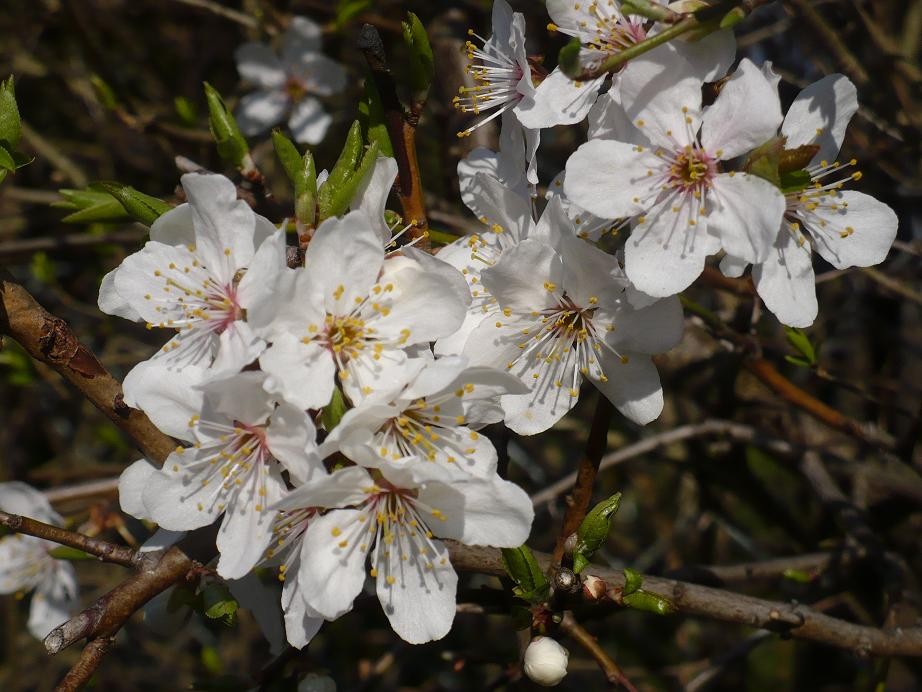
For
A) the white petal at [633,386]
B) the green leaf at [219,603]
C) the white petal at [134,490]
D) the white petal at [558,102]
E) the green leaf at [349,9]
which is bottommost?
the green leaf at [219,603]

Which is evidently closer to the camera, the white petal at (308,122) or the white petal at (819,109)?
the white petal at (819,109)

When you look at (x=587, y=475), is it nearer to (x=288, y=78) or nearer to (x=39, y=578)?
(x=39, y=578)

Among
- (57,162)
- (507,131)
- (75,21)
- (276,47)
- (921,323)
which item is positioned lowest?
(921,323)

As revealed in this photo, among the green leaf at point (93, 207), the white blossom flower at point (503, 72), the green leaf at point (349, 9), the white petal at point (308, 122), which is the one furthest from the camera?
the white petal at point (308, 122)

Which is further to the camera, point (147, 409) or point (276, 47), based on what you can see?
point (276, 47)

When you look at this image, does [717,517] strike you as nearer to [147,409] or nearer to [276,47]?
[147,409]

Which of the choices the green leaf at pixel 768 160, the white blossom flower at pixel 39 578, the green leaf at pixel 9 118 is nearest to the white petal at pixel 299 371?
the green leaf at pixel 9 118

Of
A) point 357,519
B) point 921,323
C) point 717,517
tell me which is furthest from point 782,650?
point 357,519

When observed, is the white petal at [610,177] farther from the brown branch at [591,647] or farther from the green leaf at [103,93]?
the green leaf at [103,93]
